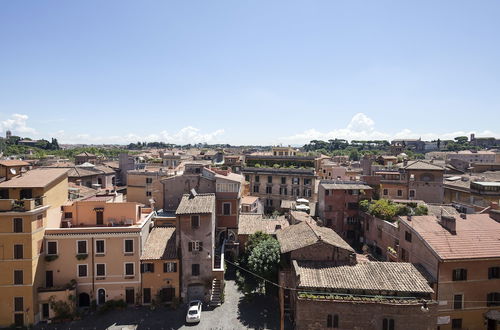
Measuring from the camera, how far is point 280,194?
204ft

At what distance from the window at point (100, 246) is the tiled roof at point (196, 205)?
7853 mm

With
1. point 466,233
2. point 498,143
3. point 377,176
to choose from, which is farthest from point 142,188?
point 498,143

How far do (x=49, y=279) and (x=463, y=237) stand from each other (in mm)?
39640

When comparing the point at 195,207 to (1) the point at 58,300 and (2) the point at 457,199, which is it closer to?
(1) the point at 58,300

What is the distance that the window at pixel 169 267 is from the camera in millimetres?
31875

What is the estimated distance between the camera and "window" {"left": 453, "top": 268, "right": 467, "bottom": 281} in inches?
1052

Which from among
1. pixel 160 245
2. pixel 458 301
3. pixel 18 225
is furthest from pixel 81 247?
pixel 458 301

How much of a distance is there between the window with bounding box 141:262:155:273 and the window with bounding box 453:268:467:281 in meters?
28.0

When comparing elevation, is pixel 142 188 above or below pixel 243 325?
above

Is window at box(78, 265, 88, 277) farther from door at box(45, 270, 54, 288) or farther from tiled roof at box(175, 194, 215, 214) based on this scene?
tiled roof at box(175, 194, 215, 214)

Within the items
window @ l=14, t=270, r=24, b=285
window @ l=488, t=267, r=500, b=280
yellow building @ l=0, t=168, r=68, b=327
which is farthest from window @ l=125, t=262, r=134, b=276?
window @ l=488, t=267, r=500, b=280

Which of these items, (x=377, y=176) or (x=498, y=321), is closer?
(x=498, y=321)

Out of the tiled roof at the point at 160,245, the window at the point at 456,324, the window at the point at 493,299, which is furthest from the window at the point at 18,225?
the window at the point at 493,299

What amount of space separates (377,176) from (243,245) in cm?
2547
